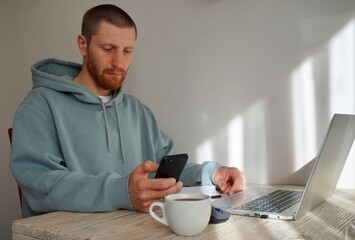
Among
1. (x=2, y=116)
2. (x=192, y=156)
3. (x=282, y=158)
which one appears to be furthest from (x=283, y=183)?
(x=2, y=116)

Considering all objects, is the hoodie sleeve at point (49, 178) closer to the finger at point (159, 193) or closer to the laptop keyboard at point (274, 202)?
the finger at point (159, 193)

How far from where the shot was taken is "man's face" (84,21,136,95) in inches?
50.6

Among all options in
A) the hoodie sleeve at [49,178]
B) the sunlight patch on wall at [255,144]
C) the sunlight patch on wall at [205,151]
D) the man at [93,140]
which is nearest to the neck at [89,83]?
the man at [93,140]

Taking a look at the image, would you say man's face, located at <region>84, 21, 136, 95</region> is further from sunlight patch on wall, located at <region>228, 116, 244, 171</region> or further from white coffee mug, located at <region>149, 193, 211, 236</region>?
white coffee mug, located at <region>149, 193, 211, 236</region>

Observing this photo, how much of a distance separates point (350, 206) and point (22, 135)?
0.90m

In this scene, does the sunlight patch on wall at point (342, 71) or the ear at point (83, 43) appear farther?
the ear at point (83, 43)

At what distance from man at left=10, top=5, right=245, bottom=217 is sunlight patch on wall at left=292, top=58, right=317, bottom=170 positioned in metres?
0.27

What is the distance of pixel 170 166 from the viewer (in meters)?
0.89

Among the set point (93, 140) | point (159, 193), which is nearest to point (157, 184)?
point (159, 193)

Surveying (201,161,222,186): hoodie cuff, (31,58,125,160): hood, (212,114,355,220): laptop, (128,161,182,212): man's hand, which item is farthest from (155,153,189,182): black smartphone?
(31,58,125,160): hood

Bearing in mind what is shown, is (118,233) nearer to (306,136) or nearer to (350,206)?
(350,206)

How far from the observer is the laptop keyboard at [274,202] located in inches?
33.2

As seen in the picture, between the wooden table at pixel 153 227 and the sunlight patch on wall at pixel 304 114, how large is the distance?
387mm

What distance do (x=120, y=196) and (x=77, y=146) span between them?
0.42 meters
